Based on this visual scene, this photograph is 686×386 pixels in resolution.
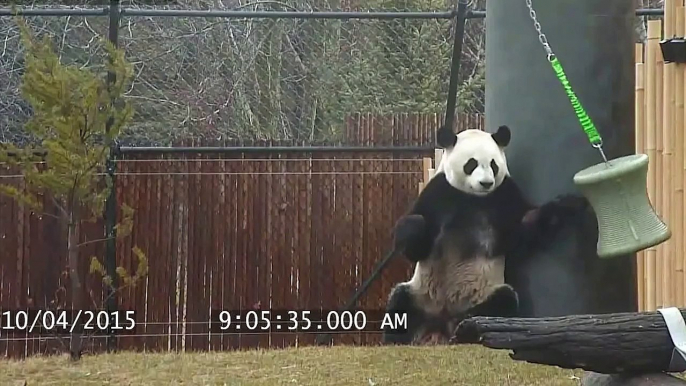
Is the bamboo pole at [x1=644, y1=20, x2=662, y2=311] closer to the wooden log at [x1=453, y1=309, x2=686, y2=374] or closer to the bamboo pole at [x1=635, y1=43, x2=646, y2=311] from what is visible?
the bamboo pole at [x1=635, y1=43, x2=646, y2=311]

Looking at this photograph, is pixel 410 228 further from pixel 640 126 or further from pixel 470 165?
pixel 640 126

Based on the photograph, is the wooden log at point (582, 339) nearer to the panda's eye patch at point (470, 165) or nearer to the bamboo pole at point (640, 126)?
the panda's eye patch at point (470, 165)

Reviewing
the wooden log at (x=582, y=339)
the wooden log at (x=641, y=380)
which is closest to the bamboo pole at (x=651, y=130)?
the wooden log at (x=641, y=380)

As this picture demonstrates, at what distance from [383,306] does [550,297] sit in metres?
2.75

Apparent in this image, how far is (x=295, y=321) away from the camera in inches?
286

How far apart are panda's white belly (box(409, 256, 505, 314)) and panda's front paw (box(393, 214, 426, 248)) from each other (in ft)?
0.85

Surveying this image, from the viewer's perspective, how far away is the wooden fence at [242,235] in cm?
713

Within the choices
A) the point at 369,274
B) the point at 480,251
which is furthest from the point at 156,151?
the point at 480,251

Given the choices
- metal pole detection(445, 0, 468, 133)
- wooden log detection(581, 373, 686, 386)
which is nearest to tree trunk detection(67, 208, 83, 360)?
metal pole detection(445, 0, 468, 133)

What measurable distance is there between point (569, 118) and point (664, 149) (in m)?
0.51

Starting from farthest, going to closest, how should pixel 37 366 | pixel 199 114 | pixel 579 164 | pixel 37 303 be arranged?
pixel 199 114 → pixel 37 303 → pixel 37 366 → pixel 579 164

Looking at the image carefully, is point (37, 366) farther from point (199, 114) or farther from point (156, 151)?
point (199, 114)

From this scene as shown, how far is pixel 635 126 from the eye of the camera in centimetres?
481

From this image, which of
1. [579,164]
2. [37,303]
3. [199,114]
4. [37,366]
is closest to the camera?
[579,164]
